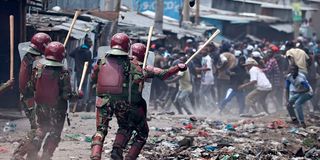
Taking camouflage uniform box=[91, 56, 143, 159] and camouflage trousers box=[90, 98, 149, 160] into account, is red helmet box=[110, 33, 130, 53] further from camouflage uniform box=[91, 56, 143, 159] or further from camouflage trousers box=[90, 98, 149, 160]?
camouflage trousers box=[90, 98, 149, 160]

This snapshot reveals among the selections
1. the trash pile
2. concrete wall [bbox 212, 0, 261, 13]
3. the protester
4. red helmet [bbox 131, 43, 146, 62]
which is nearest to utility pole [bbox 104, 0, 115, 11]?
the trash pile

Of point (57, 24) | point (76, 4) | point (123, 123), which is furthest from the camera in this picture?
point (76, 4)

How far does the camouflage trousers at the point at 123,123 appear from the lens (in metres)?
9.06

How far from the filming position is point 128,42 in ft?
30.0

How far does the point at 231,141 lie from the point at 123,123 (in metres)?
3.84

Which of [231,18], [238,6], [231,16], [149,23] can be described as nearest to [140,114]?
[149,23]

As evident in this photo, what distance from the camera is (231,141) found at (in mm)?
12695

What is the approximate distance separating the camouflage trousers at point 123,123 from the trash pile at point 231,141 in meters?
1.44

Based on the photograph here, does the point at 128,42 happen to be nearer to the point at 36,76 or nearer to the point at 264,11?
the point at 36,76

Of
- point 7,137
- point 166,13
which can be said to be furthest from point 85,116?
point 166,13

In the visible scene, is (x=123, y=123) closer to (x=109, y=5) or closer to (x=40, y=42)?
(x=40, y=42)

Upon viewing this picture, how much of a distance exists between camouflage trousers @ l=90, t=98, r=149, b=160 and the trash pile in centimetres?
144

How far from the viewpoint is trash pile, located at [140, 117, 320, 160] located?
11.0m

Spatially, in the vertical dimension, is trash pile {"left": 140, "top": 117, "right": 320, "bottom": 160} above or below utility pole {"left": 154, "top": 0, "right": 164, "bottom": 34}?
below
